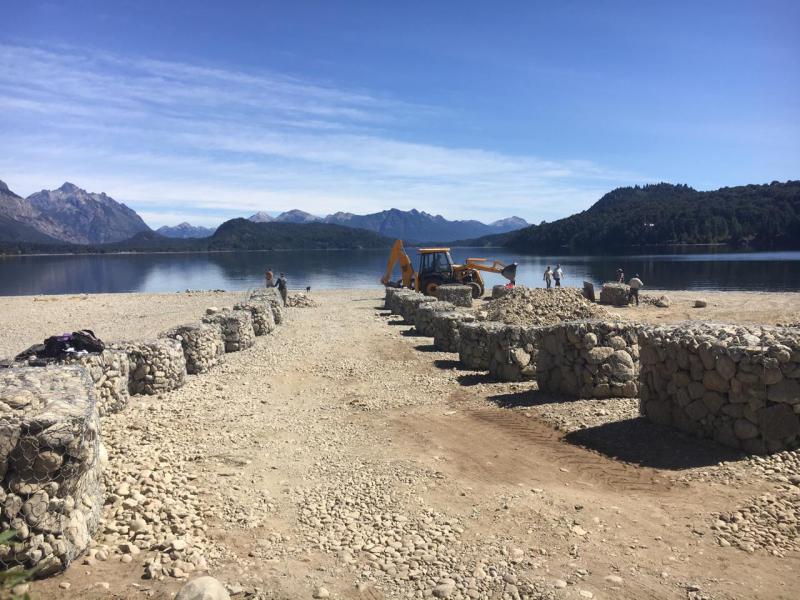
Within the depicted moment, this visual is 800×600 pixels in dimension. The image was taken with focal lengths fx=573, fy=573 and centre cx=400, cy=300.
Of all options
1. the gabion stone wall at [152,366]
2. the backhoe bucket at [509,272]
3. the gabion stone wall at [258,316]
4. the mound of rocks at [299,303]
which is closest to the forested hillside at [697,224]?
the backhoe bucket at [509,272]

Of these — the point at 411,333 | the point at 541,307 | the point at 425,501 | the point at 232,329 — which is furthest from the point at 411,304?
the point at 425,501

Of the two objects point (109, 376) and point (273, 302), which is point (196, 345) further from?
point (273, 302)

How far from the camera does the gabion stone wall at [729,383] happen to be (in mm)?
6660

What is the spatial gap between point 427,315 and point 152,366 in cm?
969

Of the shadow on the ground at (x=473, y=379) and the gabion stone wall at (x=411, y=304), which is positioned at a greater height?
the gabion stone wall at (x=411, y=304)

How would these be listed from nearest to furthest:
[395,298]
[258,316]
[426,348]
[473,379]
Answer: [473,379] → [426,348] → [258,316] → [395,298]

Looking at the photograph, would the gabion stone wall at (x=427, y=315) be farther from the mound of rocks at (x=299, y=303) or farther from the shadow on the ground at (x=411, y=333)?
the mound of rocks at (x=299, y=303)

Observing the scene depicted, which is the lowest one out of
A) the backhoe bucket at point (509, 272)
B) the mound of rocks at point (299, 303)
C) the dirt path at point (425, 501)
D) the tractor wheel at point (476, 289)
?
the mound of rocks at point (299, 303)

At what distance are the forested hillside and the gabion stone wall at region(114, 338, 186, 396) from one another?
120m

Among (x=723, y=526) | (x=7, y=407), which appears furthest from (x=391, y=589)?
(x=7, y=407)

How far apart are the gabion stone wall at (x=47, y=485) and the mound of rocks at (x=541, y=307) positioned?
542 inches

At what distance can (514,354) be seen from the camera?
11719 mm

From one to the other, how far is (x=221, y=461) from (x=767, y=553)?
19.6ft

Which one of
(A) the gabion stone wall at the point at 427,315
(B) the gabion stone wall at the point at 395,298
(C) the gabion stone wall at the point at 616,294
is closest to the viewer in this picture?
(A) the gabion stone wall at the point at 427,315
